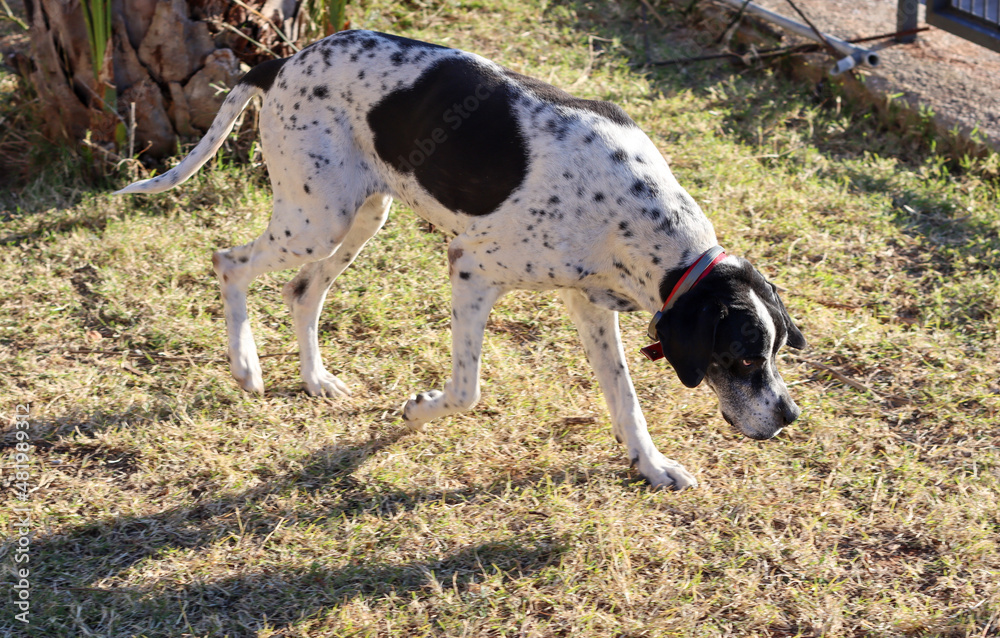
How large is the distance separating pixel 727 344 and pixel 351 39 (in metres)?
1.78

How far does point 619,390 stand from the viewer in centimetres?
343

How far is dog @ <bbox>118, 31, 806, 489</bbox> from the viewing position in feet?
9.68

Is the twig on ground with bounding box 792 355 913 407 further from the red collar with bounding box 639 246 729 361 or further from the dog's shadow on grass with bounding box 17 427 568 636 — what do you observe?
the dog's shadow on grass with bounding box 17 427 568 636

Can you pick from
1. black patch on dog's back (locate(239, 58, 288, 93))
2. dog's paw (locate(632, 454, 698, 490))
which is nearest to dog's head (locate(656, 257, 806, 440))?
dog's paw (locate(632, 454, 698, 490))

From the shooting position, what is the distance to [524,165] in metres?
3.12

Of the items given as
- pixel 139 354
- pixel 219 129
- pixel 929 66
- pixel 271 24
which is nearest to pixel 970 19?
pixel 929 66

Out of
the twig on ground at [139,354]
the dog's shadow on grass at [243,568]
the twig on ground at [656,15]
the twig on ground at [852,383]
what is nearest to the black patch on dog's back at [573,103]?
the dog's shadow on grass at [243,568]

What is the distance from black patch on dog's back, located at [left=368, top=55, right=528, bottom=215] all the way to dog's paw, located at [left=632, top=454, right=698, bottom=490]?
3.54ft

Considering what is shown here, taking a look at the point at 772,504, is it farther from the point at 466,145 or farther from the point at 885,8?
the point at 885,8

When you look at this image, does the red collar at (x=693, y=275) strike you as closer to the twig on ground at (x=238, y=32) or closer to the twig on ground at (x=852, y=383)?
the twig on ground at (x=852, y=383)

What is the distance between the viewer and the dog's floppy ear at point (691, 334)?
2775mm

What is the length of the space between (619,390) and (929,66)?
4097 millimetres

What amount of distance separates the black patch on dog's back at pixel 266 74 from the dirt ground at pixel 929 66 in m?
4.05

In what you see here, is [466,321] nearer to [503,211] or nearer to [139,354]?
[503,211]
